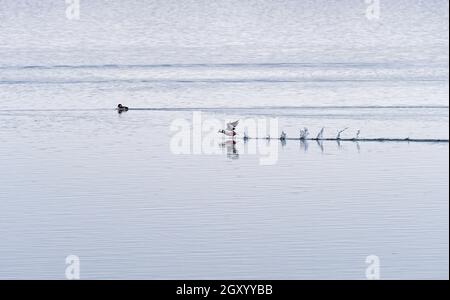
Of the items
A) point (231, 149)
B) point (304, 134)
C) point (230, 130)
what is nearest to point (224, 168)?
point (231, 149)

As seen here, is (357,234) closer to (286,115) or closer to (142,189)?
(142,189)

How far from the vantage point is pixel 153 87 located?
43.2 m

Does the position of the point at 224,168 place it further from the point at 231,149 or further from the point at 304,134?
the point at 304,134

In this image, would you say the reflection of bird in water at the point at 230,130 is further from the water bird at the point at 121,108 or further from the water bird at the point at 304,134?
the water bird at the point at 121,108

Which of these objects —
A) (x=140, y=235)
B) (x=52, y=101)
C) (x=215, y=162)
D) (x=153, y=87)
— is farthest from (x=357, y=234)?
(x=153, y=87)

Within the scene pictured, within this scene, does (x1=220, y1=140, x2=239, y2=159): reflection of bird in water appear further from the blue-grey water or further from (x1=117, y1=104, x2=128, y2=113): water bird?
(x1=117, y1=104, x2=128, y2=113): water bird

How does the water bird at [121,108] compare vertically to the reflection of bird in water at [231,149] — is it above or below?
above

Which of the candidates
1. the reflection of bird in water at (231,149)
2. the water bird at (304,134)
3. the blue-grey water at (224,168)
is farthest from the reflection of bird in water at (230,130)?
the water bird at (304,134)

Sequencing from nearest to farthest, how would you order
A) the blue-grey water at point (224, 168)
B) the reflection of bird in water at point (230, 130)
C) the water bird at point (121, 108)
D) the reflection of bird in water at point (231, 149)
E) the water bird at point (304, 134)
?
the blue-grey water at point (224, 168)
the reflection of bird in water at point (231, 149)
the water bird at point (304, 134)
the reflection of bird in water at point (230, 130)
the water bird at point (121, 108)

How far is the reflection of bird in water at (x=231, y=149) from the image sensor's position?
2584cm

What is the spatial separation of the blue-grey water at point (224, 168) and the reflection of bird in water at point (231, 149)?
0.07m

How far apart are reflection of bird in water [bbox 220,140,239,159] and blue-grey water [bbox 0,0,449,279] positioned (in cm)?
7
